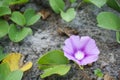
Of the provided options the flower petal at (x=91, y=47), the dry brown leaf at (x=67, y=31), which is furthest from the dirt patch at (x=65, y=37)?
the flower petal at (x=91, y=47)

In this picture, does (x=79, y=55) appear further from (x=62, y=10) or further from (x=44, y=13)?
(x=44, y=13)

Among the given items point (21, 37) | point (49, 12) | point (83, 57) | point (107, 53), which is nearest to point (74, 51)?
point (83, 57)

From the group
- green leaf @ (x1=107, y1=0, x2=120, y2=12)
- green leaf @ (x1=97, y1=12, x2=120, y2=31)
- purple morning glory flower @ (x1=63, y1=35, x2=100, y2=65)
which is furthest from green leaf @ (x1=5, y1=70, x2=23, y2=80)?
green leaf @ (x1=107, y1=0, x2=120, y2=12)

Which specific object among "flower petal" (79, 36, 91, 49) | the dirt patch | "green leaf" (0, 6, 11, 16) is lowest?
the dirt patch

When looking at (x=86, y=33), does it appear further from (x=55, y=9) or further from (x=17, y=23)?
(x=17, y=23)

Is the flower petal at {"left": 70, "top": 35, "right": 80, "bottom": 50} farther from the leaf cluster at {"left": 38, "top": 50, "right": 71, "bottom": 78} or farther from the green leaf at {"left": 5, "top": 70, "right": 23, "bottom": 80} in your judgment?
the green leaf at {"left": 5, "top": 70, "right": 23, "bottom": 80}

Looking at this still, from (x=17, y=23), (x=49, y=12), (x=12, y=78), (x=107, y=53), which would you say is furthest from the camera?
(x=49, y=12)
